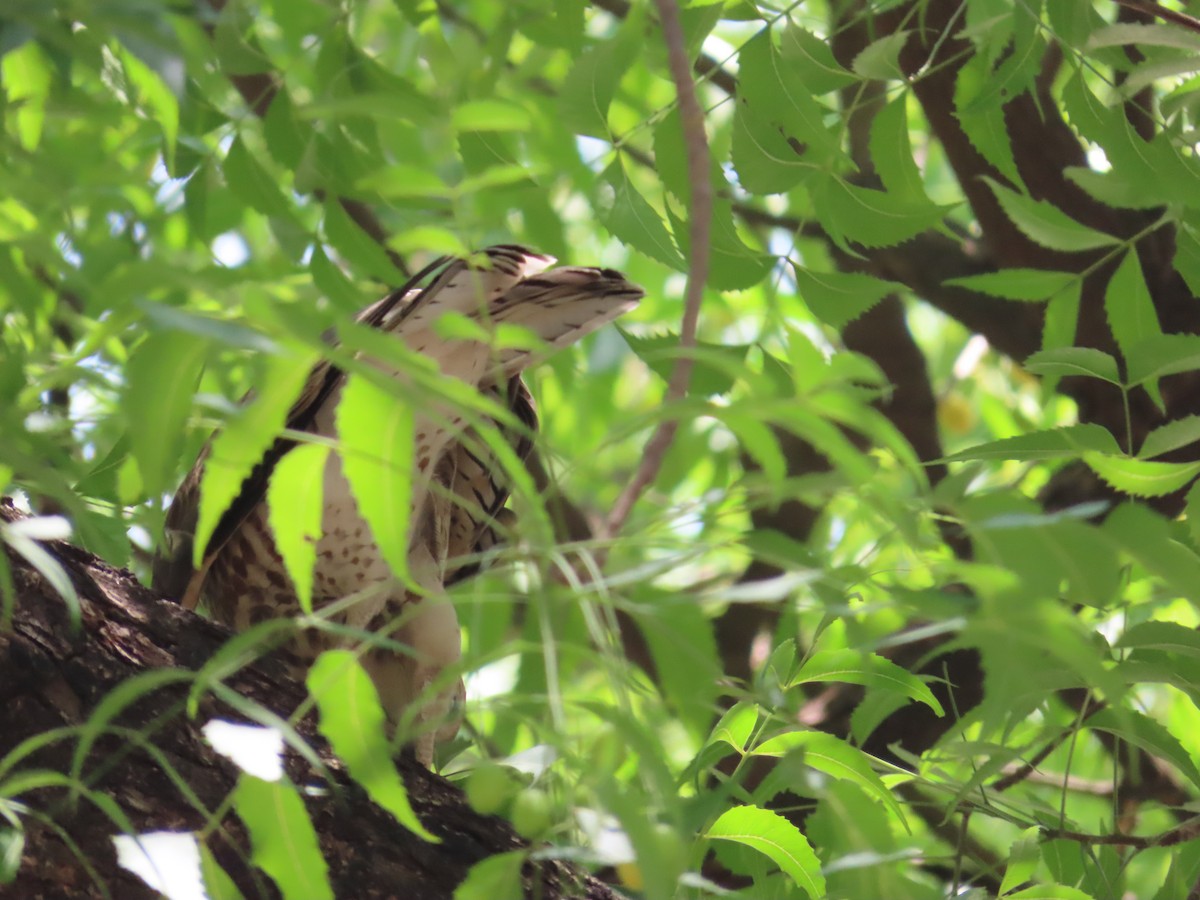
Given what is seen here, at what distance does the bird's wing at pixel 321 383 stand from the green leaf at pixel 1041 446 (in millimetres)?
575

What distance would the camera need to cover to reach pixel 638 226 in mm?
1408

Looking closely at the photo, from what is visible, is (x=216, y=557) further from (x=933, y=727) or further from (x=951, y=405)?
(x=951, y=405)

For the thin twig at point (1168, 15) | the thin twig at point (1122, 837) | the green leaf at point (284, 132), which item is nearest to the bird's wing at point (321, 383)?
the green leaf at point (284, 132)

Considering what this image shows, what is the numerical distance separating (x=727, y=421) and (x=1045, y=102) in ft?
6.43

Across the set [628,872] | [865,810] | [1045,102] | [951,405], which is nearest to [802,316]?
[951,405]

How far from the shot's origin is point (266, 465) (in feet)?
6.59

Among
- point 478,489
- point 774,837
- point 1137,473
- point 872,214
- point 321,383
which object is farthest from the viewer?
point 478,489

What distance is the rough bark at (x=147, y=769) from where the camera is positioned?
3.77 ft

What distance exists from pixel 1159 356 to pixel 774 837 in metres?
0.62

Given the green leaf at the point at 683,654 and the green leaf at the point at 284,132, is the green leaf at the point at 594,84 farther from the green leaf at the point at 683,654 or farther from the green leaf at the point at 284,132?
the green leaf at the point at 683,654

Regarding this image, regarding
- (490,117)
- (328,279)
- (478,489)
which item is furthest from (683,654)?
(478,489)

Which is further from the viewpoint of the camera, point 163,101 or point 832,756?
point 163,101

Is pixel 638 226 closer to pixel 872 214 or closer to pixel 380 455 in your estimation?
pixel 872 214

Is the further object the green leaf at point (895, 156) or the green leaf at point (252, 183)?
the green leaf at point (252, 183)
